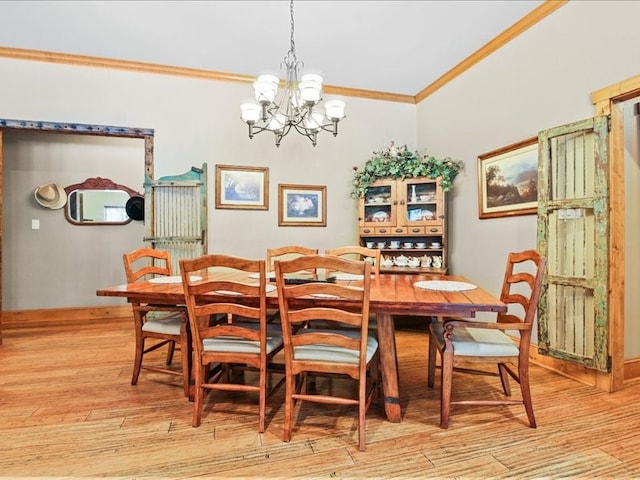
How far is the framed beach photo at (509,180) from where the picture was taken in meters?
2.97

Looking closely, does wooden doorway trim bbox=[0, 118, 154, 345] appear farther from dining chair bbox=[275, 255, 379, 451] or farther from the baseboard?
dining chair bbox=[275, 255, 379, 451]

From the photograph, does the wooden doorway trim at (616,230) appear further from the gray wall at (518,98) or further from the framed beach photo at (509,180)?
the framed beach photo at (509,180)

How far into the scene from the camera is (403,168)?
390cm

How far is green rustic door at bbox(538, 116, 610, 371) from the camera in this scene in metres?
2.32

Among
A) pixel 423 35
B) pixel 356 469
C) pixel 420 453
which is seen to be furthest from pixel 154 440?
pixel 423 35

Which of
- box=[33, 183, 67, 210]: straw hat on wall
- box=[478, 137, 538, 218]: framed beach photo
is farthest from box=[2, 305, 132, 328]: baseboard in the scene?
box=[478, 137, 538, 218]: framed beach photo

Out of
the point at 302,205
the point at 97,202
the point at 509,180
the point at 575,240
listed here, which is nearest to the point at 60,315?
the point at 97,202

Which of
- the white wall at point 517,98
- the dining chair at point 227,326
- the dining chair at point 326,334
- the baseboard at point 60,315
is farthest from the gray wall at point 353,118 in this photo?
the dining chair at point 227,326

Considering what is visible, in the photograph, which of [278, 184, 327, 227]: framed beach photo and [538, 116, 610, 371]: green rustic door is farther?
[278, 184, 327, 227]: framed beach photo

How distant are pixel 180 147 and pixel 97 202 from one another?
1.54 m

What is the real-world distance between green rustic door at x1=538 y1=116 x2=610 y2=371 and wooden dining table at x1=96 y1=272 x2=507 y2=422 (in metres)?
0.99

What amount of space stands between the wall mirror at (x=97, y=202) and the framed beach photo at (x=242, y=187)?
1.49 metres

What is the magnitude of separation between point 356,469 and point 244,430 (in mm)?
646

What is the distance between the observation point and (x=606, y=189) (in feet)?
7.52
